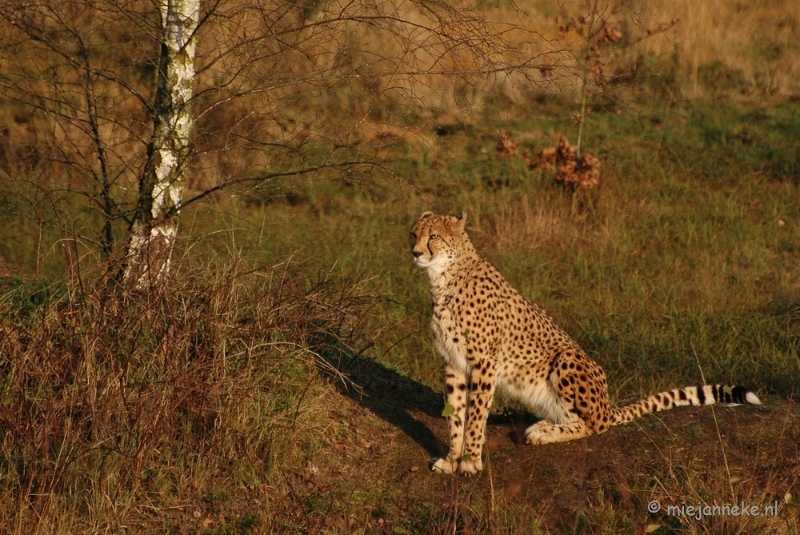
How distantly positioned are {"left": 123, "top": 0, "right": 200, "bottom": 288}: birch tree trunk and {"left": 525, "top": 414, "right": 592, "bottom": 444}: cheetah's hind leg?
213 centimetres

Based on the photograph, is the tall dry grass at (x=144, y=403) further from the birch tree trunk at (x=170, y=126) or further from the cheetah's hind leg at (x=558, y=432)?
the cheetah's hind leg at (x=558, y=432)

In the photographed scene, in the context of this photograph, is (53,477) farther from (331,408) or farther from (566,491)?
(566,491)

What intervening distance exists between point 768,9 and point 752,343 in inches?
337

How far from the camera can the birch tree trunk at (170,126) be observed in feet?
17.4

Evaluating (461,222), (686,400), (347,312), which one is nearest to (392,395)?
(347,312)

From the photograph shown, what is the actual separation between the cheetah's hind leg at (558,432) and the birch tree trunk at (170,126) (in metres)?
2.13

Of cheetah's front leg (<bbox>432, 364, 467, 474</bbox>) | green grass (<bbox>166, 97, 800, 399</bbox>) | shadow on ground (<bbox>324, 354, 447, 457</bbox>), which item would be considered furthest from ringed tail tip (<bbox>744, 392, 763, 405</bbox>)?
shadow on ground (<bbox>324, 354, 447, 457</bbox>)

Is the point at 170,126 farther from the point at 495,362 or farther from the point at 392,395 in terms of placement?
the point at 495,362

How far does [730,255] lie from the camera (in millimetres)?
8773

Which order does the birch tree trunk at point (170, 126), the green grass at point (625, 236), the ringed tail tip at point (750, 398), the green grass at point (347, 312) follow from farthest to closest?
the green grass at point (625, 236), the ringed tail tip at point (750, 398), the birch tree trunk at point (170, 126), the green grass at point (347, 312)

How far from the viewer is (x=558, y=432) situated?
5309 millimetres

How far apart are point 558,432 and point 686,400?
80 cm

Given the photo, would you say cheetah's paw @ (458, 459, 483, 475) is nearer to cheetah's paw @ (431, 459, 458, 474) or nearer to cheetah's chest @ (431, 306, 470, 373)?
cheetah's paw @ (431, 459, 458, 474)

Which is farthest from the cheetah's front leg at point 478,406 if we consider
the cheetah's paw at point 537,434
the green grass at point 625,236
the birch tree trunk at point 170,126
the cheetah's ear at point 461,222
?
the birch tree trunk at point 170,126
